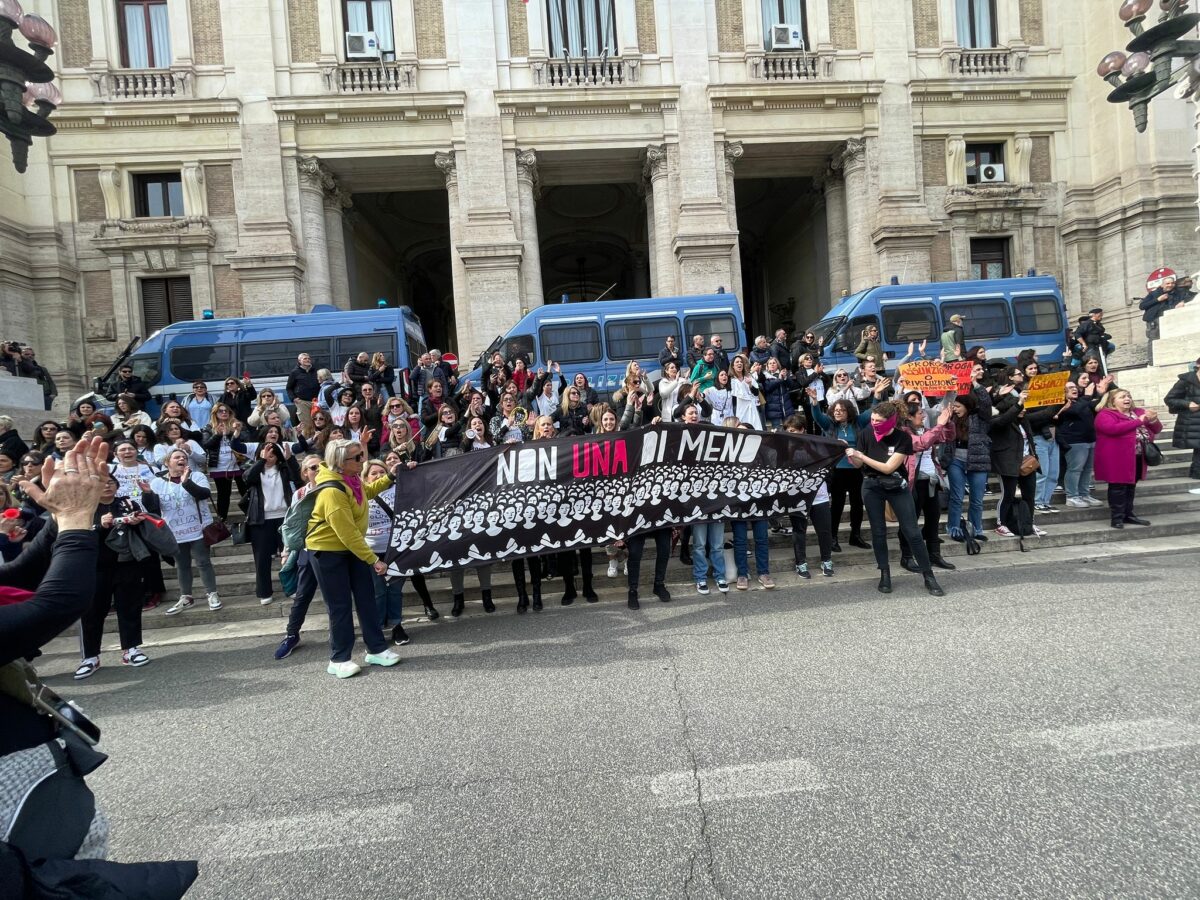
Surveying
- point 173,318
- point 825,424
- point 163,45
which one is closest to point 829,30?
point 825,424

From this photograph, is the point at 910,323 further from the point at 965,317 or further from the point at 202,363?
the point at 202,363

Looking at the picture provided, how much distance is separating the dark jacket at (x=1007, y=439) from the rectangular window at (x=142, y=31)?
967 inches

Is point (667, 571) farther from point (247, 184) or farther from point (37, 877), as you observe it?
point (247, 184)

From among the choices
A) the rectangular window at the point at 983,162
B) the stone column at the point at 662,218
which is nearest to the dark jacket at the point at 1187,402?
the stone column at the point at 662,218

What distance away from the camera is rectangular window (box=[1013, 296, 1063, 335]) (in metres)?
15.2

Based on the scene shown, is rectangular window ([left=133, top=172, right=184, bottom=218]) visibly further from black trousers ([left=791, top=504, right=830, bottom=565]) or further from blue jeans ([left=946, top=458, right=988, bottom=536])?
blue jeans ([left=946, top=458, right=988, bottom=536])

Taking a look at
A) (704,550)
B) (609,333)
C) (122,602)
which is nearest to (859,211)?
(609,333)

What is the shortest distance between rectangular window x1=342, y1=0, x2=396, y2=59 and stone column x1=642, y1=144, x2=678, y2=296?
29.0 feet

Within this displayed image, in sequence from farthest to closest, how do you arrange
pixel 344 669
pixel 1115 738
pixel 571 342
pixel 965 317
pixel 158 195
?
pixel 158 195 < pixel 965 317 < pixel 571 342 < pixel 344 669 < pixel 1115 738

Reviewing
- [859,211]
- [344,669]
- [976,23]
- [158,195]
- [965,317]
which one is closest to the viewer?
[344,669]

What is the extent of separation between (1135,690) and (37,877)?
16.5ft

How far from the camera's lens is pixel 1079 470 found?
905 cm

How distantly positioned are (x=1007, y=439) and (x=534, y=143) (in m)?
17.1

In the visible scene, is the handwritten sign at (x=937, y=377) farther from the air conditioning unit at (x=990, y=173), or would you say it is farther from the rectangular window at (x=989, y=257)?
the air conditioning unit at (x=990, y=173)
